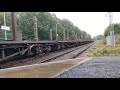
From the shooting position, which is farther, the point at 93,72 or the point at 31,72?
the point at 31,72

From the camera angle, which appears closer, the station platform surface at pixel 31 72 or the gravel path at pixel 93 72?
the gravel path at pixel 93 72

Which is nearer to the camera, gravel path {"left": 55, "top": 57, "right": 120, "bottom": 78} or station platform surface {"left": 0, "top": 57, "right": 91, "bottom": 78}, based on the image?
gravel path {"left": 55, "top": 57, "right": 120, "bottom": 78}

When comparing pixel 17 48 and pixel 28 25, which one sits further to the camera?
pixel 28 25
